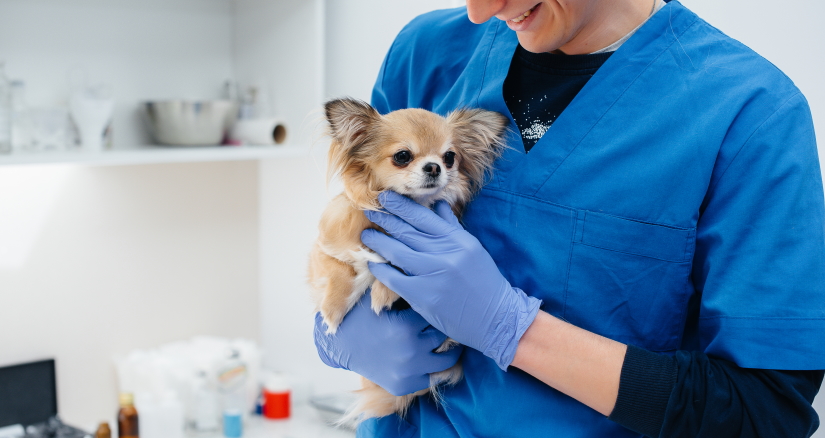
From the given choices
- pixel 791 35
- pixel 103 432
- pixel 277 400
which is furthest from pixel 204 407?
pixel 791 35

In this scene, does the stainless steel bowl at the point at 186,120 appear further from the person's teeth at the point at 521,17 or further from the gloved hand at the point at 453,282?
the person's teeth at the point at 521,17

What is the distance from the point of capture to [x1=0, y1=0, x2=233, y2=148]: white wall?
2.23 m

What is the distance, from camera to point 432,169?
4.12ft

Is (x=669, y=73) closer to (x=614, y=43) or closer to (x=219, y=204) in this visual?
(x=614, y=43)

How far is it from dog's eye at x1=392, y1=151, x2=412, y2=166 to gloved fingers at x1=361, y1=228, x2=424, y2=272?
15 cm

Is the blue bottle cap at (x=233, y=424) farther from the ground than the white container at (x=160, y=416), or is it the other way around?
the white container at (x=160, y=416)

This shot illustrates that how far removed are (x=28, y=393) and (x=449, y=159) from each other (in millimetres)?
1887

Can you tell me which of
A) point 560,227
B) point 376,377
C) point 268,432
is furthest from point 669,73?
point 268,432

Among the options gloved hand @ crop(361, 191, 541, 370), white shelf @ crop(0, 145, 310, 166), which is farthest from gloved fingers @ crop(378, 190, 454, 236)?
white shelf @ crop(0, 145, 310, 166)

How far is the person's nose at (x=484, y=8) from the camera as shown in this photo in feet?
3.69

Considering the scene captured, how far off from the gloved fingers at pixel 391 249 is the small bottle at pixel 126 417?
141cm

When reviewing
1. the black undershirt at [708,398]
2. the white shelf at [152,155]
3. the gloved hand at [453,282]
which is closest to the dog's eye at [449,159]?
the gloved hand at [453,282]

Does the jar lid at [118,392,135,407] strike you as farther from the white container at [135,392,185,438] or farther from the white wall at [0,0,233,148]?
the white wall at [0,0,233,148]

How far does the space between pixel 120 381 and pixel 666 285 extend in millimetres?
2154
